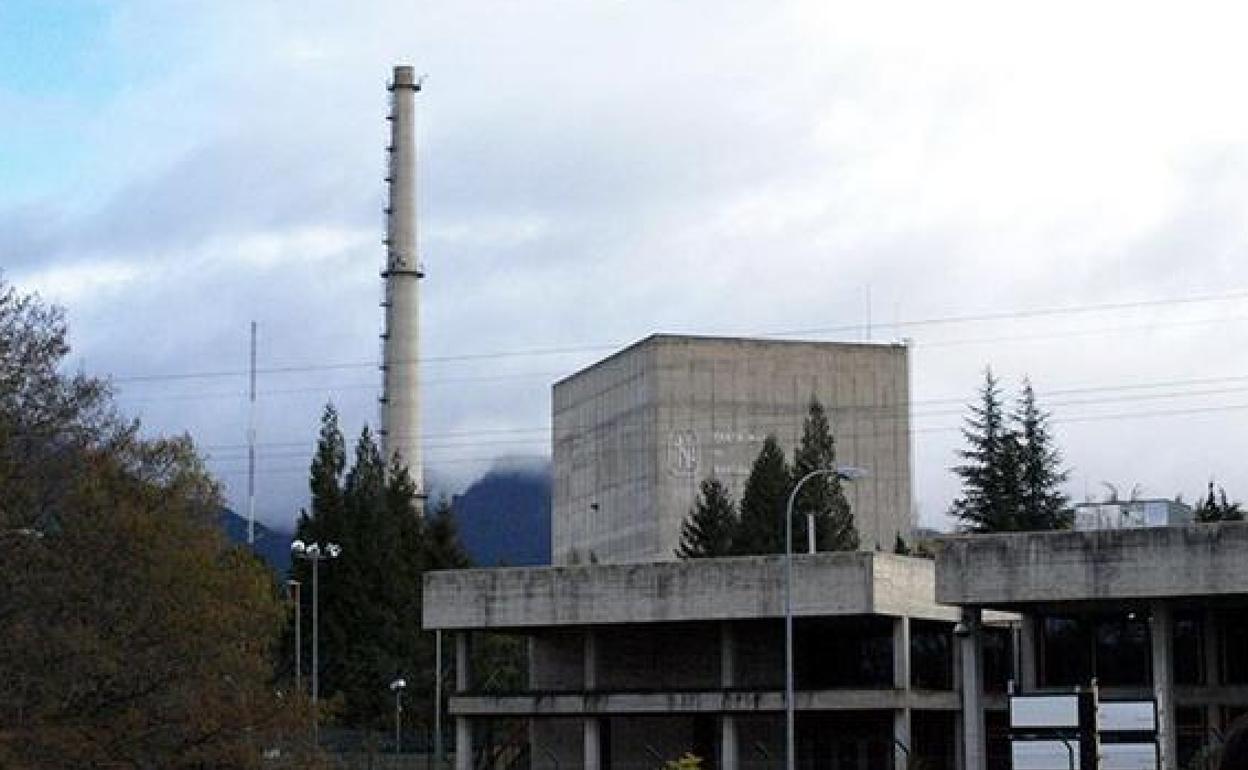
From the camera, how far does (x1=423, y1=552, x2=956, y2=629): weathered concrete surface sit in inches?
2618

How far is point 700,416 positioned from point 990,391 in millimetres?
15871

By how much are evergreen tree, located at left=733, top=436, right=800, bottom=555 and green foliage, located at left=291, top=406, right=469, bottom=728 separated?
13.7 metres

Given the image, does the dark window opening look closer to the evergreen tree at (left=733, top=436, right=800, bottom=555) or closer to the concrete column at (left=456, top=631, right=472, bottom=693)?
the concrete column at (left=456, top=631, right=472, bottom=693)

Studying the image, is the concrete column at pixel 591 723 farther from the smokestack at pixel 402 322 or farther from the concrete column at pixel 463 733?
the smokestack at pixel 402 322

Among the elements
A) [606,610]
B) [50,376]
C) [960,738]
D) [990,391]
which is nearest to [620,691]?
[606,610]

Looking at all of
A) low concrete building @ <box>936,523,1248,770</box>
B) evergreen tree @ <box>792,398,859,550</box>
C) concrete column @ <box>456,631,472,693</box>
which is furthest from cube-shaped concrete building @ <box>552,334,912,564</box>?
low concrete building @ <box>936,523,1248,770</box>

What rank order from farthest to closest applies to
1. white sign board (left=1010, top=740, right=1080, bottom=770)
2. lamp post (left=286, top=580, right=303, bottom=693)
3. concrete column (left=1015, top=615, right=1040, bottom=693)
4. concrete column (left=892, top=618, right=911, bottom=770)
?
lamp post (left=286, top=580, right=303, bottom=693), concrete column (left=1015, top=615, right=1040, bottom=693), concrete column (left=892, top=618, right=911, bottom=770), white sign board (left=1010, top=740, right=1080, bottom=770)

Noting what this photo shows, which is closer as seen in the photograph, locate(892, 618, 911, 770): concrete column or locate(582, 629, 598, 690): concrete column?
locate(892, 618, 911, 770): concrete column

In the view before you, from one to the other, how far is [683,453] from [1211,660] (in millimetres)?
58683

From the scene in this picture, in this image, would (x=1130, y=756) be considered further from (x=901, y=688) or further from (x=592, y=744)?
(x=592, y=744)

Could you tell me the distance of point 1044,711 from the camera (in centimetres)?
3962

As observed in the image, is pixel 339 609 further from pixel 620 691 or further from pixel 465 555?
pixel 620 691

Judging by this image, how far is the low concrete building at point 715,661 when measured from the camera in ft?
220

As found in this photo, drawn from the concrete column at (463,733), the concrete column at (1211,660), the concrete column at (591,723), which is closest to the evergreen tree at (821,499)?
the concrete column at (591,723)
